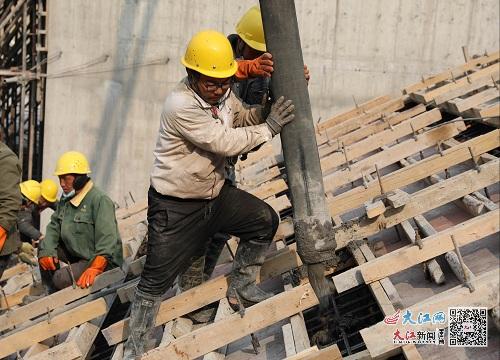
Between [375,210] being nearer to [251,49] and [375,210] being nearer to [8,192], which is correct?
[251,49]

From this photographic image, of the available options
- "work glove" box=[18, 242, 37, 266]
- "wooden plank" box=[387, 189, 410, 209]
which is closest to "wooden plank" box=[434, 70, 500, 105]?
"wooden plank" box=[387, 189, 410, 209]

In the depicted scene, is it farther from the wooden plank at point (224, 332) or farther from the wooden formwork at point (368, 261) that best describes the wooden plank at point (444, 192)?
the wooden plank at point (224, 332)

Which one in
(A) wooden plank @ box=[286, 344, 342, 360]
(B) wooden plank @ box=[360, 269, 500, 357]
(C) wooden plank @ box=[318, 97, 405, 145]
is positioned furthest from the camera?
(C) wooden plank @ box=[318, 97, 405, 145]

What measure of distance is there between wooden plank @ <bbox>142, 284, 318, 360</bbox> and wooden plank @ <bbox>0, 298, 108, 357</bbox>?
0.81 m

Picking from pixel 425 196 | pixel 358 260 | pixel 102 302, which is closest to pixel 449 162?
pixel 425 196

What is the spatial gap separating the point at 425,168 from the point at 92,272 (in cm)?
225

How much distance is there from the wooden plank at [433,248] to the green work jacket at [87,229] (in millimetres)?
2132

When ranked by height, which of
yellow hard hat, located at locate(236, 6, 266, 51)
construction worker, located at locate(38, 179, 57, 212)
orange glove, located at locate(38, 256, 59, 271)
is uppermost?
yellow hard hat, located at locate(236, 6, 266, 51)

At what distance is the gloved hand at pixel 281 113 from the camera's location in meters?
3.14

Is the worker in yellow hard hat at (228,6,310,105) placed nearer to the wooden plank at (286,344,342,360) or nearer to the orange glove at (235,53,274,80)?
the orange glove at (235,53,274,80)

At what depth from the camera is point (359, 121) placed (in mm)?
7062

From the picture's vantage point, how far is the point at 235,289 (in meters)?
3.54

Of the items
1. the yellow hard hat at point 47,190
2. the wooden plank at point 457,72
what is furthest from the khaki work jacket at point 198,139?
the wooden plank at point 457,72

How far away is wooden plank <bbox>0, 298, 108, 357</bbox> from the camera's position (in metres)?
3.82
